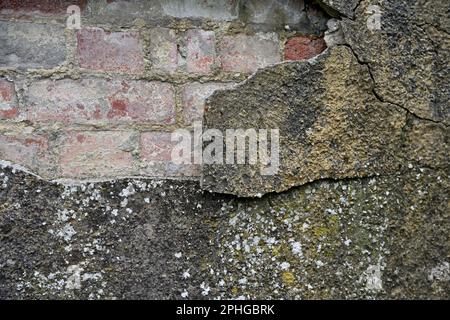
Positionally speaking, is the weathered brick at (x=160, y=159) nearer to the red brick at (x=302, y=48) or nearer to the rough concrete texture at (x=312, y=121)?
the rough concrete texture at (x=312, y=121)

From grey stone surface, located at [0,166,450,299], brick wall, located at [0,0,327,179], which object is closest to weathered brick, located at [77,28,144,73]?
brick wall, located at [0,0,327,179]

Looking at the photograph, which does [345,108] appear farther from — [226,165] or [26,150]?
[26,150]

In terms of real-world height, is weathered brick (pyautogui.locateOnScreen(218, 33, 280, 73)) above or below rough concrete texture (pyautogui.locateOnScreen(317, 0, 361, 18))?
below

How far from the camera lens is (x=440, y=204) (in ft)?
4.57

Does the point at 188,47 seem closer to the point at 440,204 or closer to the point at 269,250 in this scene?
the point at 269,250

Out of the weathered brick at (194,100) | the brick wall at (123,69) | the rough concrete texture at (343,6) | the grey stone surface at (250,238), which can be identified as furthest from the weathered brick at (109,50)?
the rough concrete texture at (343,6)

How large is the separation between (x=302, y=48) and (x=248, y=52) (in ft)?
0.37

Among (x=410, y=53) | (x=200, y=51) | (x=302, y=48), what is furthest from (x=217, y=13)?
(x=410, y=53)

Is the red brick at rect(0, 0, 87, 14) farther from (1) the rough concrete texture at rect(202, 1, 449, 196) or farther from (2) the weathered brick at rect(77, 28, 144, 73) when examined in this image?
(1) the rough concrete texture at rect(202, 1, 449, 196)

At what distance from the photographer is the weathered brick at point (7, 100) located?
137 centimetres

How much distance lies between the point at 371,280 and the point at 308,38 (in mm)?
514

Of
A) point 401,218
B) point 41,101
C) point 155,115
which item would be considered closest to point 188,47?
point 155,115

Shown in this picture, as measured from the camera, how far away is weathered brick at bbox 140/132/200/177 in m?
1.40

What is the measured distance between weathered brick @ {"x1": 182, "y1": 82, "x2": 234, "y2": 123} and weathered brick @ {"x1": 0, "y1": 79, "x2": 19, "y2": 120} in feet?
1.11
